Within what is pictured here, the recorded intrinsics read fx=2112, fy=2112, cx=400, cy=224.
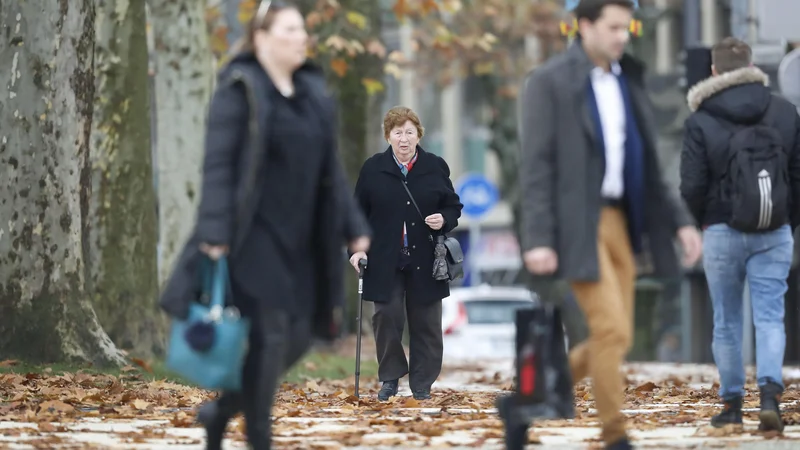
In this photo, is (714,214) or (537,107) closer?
(537,107)

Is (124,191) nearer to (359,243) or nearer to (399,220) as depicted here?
(399,220)

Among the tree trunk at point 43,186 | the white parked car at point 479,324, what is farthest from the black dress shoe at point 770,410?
the white parked car at point 479,324

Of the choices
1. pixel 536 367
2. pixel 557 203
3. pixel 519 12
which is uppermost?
pixel 519 12

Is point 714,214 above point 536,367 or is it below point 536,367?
above

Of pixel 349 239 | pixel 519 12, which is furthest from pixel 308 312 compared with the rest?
pixel 519 12

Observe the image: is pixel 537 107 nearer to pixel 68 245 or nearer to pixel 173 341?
pixel 173 341

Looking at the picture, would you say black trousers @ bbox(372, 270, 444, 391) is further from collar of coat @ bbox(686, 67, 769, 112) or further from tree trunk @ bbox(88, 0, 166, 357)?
tree trunk @ bbox(88, 0, 166, 357)

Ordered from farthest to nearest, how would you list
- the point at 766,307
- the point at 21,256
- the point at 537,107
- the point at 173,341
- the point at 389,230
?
the point at 21,256
the point at 389,230
the point at 766,307
the point at 537,107
the point at 173,341

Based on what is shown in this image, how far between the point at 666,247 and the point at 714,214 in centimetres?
210

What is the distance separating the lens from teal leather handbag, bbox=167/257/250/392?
26.3ft

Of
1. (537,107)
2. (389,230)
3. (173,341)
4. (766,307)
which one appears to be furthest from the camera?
(389,230)

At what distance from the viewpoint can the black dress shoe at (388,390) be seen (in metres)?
14.0

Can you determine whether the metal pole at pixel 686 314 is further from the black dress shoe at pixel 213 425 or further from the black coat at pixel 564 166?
the black dress shoe at pixel 213 425

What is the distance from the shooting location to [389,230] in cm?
1385
